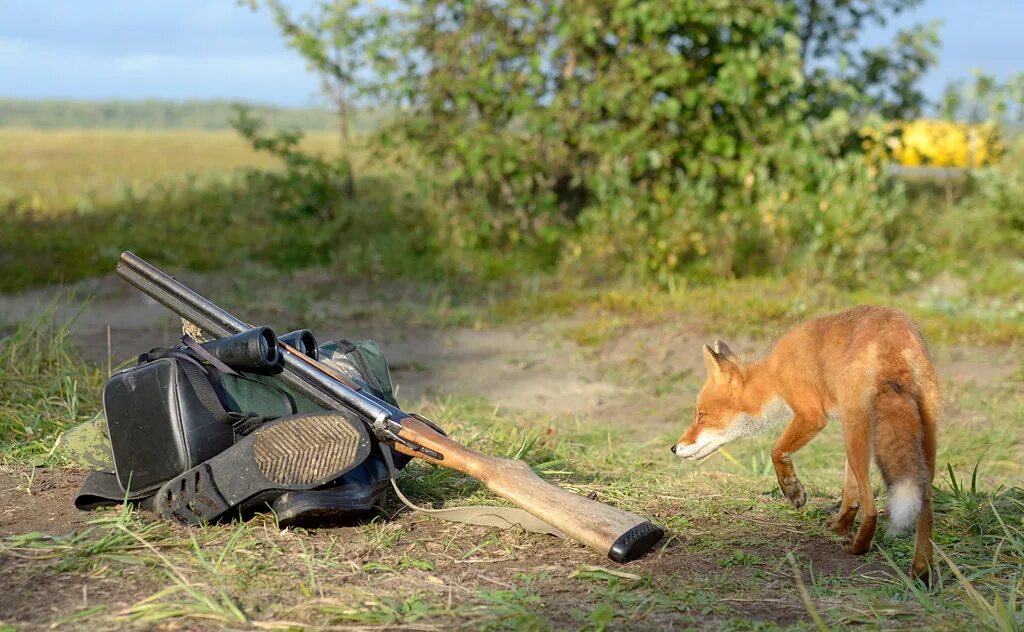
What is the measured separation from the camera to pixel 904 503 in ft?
10.0

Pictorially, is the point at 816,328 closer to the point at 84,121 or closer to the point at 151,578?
the point at 151,578

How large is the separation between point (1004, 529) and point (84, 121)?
A: 71537 mm

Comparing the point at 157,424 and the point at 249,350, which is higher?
the point at 249,350

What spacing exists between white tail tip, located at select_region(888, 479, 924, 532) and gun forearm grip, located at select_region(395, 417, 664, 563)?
0.74 m

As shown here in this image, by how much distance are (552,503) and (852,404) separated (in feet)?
3.51

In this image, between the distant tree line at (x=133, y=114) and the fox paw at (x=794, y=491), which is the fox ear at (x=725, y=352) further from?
the distant tree line at (x=133, y=114)

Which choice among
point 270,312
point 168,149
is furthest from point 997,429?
point 168,149

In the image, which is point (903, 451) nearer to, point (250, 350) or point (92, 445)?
point (250, 350)

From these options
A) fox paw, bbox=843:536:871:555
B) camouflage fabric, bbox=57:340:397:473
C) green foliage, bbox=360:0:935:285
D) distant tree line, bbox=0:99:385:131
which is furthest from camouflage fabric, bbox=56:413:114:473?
distant tree line, bbox=0:99:385:131

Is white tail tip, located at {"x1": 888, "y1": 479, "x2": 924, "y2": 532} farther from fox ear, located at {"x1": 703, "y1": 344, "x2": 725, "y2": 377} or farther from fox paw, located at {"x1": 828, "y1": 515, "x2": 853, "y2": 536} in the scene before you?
fox ear, located at {"x1": 703, "y1": 344, "x2": 725, "y2": 377}

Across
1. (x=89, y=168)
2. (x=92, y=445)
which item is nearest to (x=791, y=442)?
(x=92, y=445)

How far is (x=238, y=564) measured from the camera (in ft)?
10.4

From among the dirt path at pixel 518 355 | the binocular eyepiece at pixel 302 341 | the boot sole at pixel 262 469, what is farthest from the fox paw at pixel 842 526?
the dirt path at pixel 518 355

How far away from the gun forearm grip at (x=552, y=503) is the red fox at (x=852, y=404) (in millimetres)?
744
